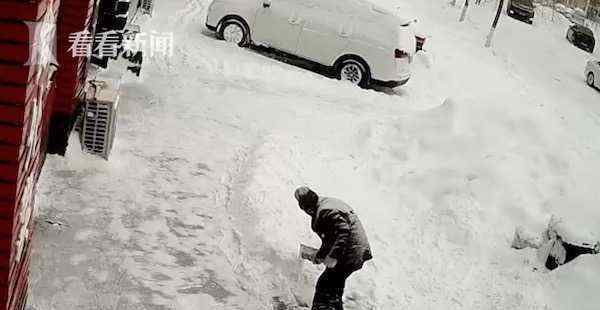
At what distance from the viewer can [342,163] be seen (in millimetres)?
9430

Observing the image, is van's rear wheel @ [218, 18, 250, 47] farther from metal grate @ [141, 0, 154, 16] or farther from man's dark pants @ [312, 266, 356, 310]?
man's dark pants @ [312, 266, 356, 310]

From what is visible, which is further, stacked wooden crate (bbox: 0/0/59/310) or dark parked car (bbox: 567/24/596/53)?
dark parked car (bbox: 567/24/596/53)

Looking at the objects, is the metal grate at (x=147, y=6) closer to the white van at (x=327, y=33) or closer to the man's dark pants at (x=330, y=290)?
the white van at (x=327, y=33)

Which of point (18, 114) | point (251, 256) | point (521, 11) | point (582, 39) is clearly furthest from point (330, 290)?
point (521, 11)

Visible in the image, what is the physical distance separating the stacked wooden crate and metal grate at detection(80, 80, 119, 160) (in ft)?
10.2

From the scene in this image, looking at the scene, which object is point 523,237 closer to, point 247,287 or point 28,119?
point 247,287

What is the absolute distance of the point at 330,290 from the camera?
554 centimetres

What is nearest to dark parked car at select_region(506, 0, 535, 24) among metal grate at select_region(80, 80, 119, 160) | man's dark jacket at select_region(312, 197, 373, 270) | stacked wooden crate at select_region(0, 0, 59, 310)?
metal grate at select_region(80, 80, 119, 160)

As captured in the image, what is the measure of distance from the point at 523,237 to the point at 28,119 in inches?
244

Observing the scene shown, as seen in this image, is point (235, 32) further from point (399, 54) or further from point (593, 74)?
point (593, 74)

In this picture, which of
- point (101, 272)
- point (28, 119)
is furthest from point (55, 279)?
point (28, 119)

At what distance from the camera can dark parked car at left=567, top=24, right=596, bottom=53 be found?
29.3 meters

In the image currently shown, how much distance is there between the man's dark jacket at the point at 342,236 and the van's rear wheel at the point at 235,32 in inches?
364

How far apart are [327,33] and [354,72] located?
1042 millimetres
